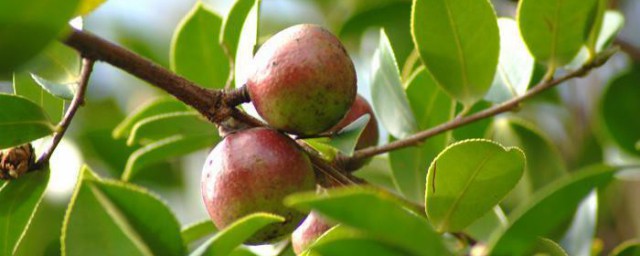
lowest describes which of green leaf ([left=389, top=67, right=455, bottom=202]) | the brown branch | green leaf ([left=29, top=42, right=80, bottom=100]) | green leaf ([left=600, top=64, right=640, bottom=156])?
green leaf ([left=600, top=64, right=640, bottom=156])

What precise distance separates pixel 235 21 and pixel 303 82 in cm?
37

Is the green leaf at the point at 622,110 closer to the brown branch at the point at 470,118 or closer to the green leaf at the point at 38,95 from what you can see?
the brown branch at the point at 470,118

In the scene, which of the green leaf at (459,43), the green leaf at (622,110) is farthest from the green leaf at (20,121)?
the green leaf at (622,110)

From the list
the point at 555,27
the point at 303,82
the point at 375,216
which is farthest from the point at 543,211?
the point at 555,27

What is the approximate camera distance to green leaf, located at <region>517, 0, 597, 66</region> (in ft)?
4.43

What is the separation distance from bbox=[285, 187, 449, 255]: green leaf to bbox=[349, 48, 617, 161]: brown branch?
45 centimetres

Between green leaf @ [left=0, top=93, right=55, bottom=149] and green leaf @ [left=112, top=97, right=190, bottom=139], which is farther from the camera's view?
→ green leaf @ [left=112, top=97, right=190, bottom=139]

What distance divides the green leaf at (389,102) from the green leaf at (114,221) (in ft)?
1.81

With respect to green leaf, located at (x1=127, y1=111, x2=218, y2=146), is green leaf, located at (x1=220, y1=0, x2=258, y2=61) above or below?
above

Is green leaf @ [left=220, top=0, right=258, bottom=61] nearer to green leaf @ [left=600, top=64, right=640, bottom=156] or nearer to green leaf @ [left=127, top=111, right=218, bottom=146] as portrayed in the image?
green leaf @ [left=127, top=111, right=218, bottom=146]

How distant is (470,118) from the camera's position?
1378 mm

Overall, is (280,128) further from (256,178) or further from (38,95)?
(38,95)

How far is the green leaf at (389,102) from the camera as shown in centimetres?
145

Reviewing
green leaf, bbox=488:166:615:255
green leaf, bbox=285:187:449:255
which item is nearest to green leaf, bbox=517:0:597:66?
green leaf, bbox=488:166:615:255
